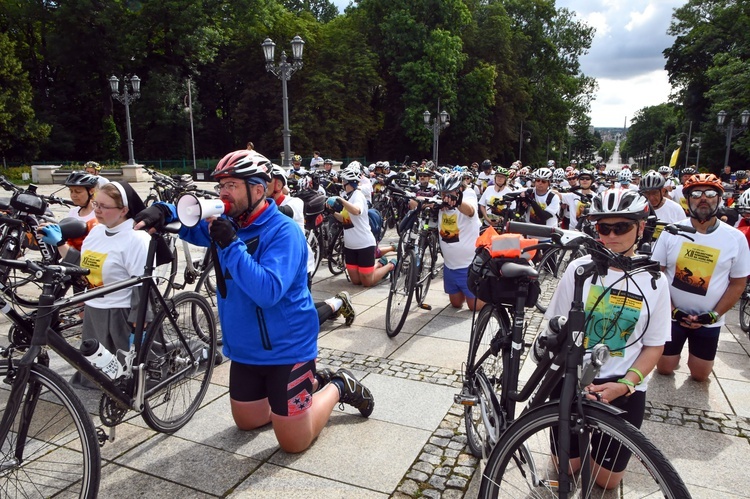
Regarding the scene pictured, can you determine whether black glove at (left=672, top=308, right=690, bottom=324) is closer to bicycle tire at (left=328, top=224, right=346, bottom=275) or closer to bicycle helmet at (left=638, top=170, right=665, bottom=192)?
bicycle helmet at (left=638, top=170, right=665, bottom=192)

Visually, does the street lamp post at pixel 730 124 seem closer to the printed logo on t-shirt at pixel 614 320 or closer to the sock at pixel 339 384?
the printed logo on t-shirt at pixel 614 320

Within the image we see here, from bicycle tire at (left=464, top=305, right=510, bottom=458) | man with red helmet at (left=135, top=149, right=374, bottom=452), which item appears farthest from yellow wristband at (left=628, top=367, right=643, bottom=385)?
man with red helmet at (left=135, top=149, right=374, bottom=452)

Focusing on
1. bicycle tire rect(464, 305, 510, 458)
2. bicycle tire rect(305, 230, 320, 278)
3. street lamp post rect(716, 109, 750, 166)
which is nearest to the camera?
bicycle tire rect(464, 305, 510, 458)

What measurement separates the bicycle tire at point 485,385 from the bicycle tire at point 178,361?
2012 mm

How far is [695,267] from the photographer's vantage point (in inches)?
186

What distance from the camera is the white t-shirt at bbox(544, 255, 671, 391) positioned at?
110 inches

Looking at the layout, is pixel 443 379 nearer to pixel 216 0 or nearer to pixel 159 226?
pixel 159 226

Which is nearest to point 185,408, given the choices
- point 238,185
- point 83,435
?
point 83,435

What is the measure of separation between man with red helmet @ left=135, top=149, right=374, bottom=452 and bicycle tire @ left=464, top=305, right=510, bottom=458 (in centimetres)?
98

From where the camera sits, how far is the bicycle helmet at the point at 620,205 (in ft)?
8.60

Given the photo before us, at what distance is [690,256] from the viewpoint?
4.75 meters

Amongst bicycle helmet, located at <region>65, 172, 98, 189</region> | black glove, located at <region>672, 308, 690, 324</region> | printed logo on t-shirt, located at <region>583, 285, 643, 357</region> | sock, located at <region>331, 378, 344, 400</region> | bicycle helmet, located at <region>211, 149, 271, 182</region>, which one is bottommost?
sock, located at <region>331, 378, 344, 400</region>

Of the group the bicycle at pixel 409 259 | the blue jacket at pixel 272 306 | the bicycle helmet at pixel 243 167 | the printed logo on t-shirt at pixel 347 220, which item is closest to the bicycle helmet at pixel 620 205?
the blue jacket at pixel 272 306

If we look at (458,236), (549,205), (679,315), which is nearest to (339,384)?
(679,315)
